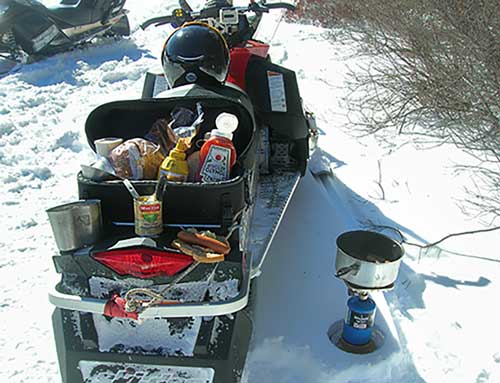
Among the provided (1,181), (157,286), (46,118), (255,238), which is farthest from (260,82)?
(46,118)

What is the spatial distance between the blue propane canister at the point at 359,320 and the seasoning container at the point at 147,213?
3.14 feet

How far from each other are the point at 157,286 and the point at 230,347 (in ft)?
0.97

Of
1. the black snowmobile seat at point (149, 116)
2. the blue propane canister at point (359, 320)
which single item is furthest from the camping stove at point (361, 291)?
the black snowmobile seat at point (149, 116)

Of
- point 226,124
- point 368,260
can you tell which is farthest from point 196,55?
point 368,260

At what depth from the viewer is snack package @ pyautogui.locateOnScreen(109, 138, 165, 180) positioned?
1888mm

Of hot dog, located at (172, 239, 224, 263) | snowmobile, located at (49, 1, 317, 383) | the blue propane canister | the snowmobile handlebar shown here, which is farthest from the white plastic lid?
the snowmobile handlebar

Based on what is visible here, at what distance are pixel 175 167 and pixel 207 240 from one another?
35 cm

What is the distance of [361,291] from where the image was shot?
2.21 m

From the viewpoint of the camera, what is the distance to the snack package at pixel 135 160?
1.89 m

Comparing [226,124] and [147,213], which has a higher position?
[226,124]

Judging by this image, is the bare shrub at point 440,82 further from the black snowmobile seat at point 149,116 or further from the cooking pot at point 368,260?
the black snowmobile seat at point 149,116

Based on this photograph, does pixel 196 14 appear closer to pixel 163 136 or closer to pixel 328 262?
pixel 163 136

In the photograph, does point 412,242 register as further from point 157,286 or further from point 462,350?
point 157,286

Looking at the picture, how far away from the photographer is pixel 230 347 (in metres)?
1.64
